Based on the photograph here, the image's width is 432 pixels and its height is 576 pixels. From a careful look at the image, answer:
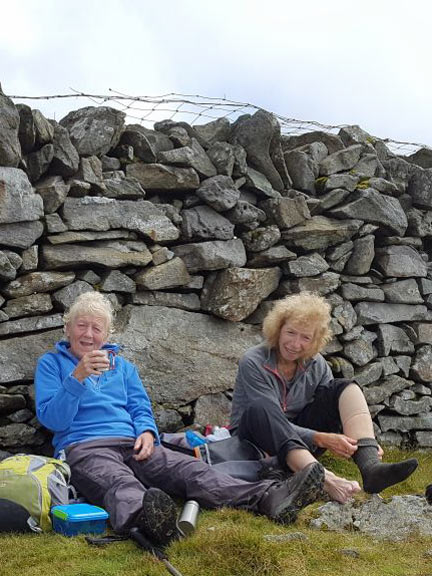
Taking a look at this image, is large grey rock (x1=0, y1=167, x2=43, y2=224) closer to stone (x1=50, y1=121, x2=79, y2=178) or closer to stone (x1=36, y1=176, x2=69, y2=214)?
stone (x1=36, y1=176, x2=69, y2=214)

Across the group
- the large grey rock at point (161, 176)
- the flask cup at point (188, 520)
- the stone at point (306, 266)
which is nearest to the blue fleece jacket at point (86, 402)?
the flask cup at point (188, 520)

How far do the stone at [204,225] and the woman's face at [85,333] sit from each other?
1.62 m

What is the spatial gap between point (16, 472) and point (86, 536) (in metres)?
0.61

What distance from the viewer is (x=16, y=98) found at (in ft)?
19.4

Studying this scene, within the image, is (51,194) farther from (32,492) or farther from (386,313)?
(386,313)

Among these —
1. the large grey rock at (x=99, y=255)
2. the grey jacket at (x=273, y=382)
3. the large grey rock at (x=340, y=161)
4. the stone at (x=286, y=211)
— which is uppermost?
the large grey rock at (x=340, y=161)

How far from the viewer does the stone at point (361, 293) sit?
285 inches

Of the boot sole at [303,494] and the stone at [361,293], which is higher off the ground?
the stone at [361,293]

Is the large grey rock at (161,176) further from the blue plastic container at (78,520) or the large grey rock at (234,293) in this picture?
the blue plastic container at (78,520)

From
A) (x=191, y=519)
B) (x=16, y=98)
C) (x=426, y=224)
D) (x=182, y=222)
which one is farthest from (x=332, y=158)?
(x=191, y=519)

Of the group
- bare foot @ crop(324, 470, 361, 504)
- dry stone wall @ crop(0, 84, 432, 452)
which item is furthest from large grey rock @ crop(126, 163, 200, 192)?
bare foot @ crop(324, 470, 361, 504)

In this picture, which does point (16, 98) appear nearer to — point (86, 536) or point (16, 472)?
point (16, 472)

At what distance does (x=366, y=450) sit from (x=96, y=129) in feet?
12.0

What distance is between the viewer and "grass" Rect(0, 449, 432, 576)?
339 centimetres
